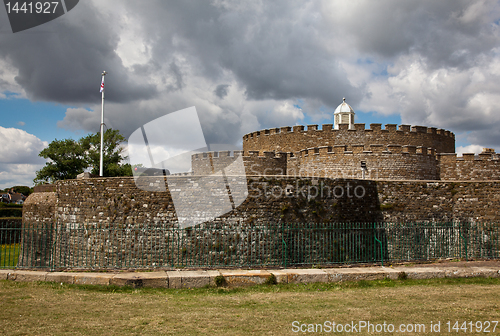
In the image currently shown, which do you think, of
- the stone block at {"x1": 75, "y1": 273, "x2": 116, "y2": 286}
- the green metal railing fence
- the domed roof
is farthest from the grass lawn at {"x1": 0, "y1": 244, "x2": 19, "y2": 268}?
the domed roof

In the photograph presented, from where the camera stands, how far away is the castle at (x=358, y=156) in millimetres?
19938

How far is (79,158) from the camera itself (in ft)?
138

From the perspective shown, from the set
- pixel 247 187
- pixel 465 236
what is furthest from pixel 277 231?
pixel 465 236

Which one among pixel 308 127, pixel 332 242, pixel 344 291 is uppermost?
A: pixel 308 127

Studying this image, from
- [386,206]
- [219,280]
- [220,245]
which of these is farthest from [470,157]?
[219,280]

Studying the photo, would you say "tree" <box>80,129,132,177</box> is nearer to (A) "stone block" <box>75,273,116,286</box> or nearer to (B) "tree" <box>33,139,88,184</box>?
(B) "tree" <box>33,139,88,184</box>

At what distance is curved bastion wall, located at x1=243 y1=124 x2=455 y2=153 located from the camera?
23.5m

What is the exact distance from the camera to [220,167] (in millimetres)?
22594

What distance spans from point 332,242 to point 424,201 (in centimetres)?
512

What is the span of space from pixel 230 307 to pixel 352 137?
1835cm

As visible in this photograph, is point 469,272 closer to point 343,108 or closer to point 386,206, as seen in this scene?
point 386,206

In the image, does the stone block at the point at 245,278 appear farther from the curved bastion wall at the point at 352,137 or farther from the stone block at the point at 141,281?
the curved bastion wall at the point at 352,137

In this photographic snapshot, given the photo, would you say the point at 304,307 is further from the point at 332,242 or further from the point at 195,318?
the point at 332,242

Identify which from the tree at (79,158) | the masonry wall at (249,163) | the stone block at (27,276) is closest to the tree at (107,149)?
the tree at (79,158)
